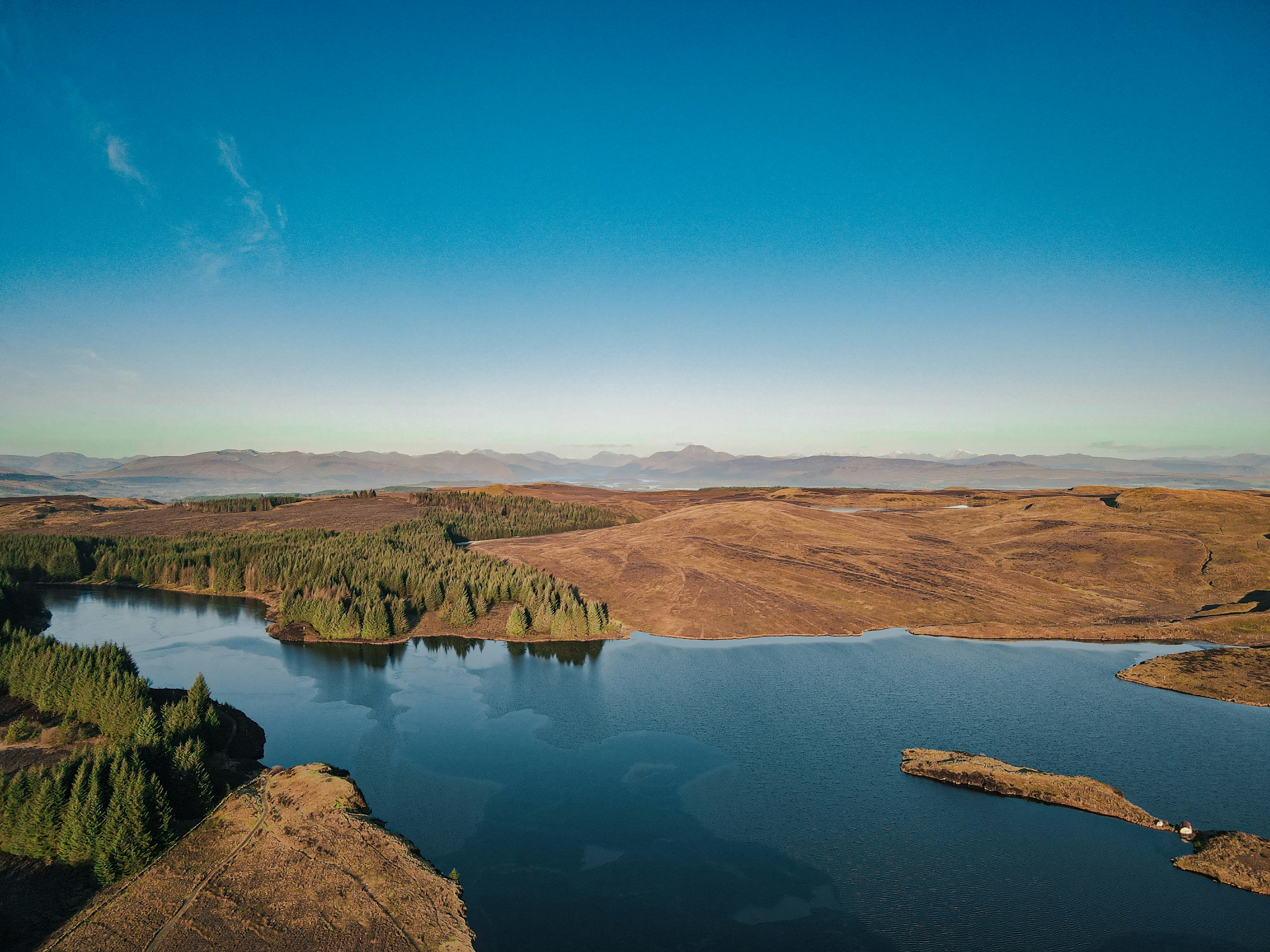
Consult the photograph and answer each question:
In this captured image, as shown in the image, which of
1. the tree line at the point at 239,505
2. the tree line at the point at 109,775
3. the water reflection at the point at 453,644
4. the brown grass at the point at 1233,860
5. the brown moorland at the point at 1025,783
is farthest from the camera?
the tree line at the point at 239,505

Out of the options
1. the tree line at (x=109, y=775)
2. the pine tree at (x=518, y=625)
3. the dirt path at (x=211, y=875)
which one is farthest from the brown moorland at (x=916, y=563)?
the tree line at (x=109, y=775)

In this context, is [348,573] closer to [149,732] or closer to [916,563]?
[149,732]

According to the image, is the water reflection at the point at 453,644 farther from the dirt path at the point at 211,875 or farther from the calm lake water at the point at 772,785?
the dirt path at the point at 211,875

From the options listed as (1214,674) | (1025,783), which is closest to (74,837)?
(1025,783)

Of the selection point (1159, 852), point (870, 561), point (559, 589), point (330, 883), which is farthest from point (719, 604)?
point (330, 883)

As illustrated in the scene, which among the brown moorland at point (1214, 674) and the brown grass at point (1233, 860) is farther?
the brown moorland at point (1214, 674)
